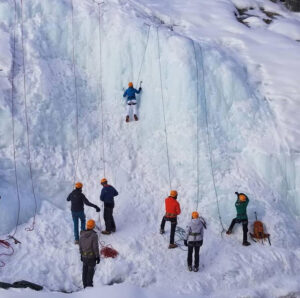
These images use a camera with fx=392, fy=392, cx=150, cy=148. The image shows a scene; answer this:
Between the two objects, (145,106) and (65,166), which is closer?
(65,166)

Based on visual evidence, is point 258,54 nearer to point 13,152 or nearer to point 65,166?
point 65,166

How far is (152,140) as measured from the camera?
12.9 m

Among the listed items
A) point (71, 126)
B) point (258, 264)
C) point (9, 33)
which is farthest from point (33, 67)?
point (258, 264)

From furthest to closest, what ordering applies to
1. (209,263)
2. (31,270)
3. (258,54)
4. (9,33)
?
1. (258,54)
2. (9,33)
3. (209,263)
4. (31,270)

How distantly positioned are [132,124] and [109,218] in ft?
13.1

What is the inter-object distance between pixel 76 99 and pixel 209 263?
22.8 feet

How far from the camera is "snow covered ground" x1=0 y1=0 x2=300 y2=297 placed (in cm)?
966

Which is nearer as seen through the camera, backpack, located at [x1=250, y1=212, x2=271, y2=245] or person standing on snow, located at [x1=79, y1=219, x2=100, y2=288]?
person standing on snow, located at [x1=79, y1=219, x2=100, y2=288]

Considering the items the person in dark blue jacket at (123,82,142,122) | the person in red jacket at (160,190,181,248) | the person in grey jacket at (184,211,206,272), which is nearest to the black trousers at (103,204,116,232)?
the person in red jacket at (160,190,181,248)

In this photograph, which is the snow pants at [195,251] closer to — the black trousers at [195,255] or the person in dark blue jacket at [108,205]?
the black trousers at [195,255]

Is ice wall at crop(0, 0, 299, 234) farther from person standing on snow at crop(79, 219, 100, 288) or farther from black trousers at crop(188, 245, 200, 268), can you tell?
person standing on snow at crop(79, 219, 100, 288)

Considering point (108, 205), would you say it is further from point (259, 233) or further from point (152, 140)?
point (259, 233)

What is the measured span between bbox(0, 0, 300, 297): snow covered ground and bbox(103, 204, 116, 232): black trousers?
251mm

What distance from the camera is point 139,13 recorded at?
15.5 metres
